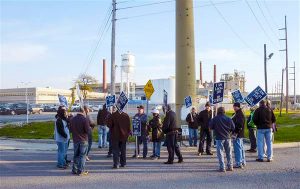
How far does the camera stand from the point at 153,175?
36.1ft

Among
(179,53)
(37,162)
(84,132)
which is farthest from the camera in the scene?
(179,53)

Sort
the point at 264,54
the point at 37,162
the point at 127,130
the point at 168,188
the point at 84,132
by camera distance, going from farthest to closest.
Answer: the point at 264,54
the point at 37,162
the point at 127,130
the point at 84,132
the point at 168,188

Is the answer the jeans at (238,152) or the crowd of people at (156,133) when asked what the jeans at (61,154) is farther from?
the jeans at (238,152)

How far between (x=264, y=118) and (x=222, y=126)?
228cm

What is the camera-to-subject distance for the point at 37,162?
13711mm

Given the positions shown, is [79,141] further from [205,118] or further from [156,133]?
[205,118]

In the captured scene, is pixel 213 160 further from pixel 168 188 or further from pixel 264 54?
pixel 264 54

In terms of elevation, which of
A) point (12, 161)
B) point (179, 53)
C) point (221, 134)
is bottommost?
point (12, 161)

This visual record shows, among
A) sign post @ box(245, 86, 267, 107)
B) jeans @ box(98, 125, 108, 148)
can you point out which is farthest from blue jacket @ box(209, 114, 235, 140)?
jeans @ box(98, 125, 108, 148)

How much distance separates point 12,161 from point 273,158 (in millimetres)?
8860

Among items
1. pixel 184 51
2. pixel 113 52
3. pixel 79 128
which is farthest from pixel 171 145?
pixel 184 51

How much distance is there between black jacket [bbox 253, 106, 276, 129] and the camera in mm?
13370

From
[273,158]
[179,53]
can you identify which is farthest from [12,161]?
[179,53]

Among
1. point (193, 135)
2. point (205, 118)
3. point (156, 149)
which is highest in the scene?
point (205, 118)
